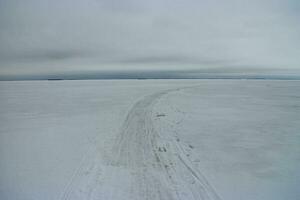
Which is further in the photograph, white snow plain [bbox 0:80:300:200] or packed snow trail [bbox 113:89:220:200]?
white snow plain [bbox 0:80:300:200]

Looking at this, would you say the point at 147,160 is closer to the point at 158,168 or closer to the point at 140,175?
the point at 158,168

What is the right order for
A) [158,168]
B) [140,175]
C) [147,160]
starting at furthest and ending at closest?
[147,160], [158,168], [140,175]

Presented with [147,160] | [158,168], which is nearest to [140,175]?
[158,168]

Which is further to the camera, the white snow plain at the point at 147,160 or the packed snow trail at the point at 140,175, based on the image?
the white snow plain at the point at 147,160

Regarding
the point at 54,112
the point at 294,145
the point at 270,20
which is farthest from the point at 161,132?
the point at 54,112

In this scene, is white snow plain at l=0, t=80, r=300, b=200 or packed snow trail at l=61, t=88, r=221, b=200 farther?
white snow plain at l=0, t=80, r=300, b=200

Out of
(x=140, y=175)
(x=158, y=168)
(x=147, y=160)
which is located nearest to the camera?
(x=140, y=175)

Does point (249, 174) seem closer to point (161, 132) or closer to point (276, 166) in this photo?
point (276, 166)

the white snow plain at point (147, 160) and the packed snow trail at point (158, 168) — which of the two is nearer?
the packed snow trail at point (158, 168)
